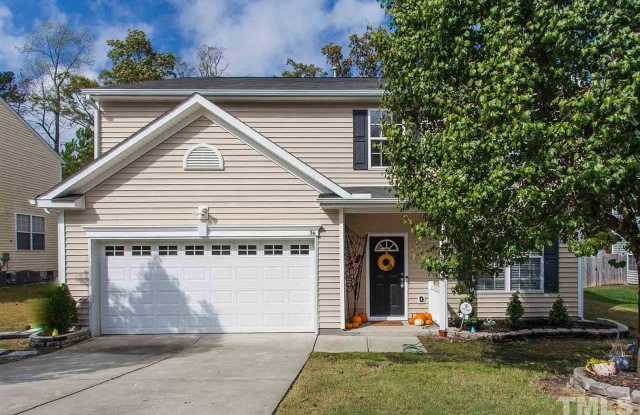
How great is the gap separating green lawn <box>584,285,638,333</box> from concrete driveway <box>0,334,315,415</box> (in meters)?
8.78

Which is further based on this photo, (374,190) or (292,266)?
(374,190)

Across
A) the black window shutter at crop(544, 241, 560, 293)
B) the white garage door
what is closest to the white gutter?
the white garage door

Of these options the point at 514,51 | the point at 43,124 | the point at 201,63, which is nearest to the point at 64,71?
the point at 43,124

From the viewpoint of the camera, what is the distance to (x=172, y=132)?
35.9 feet

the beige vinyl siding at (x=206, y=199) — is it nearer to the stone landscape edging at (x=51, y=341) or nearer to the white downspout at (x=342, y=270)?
the white downspout at (x=342, y=270)

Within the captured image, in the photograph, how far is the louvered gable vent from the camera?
11031 mm

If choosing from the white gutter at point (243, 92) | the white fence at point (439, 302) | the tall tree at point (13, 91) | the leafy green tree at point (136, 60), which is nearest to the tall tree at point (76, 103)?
the leafy green tree at point (136, 60)

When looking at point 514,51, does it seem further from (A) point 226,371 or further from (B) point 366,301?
(B) point 366,301

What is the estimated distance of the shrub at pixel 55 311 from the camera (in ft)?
33.5

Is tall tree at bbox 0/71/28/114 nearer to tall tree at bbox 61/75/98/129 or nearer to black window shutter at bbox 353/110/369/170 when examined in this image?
tall tree at bbox 61/75/98/129

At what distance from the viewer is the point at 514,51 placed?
6.12 m

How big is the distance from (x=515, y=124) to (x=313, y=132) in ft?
24.9

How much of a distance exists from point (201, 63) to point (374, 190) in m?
26.5

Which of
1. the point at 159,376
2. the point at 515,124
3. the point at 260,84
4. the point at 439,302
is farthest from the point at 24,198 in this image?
the point at 515,124
